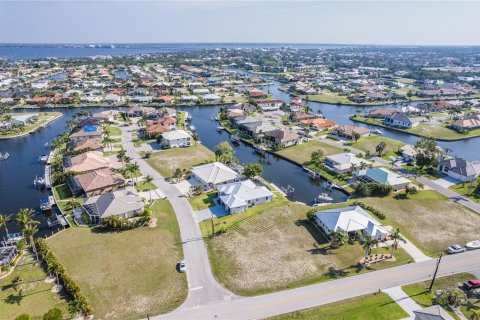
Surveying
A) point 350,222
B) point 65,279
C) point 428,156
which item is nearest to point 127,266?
point 65,279

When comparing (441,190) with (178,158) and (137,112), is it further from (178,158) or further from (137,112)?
(137,112)

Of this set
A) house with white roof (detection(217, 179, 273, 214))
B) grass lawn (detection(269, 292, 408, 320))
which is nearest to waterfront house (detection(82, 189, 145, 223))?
house with white roof (detection(217, 179, 273, 214))

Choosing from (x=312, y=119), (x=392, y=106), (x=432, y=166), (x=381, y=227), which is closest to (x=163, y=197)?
(x=381, y=227)

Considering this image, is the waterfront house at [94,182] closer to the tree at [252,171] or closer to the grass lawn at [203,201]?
the grass lawn at [203,201]

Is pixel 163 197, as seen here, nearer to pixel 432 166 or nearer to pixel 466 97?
pixel 432 166

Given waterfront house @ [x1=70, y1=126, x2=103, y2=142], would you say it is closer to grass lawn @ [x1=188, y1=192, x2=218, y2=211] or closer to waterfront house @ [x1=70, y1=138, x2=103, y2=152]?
waterfront house @ [x1=70, y1=138, x2=103, y2=152]

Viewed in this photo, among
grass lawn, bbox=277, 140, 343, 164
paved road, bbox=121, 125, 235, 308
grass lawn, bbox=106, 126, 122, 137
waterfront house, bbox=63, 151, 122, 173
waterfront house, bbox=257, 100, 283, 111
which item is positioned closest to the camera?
paved road, bbox=121, 125, 235, 308
